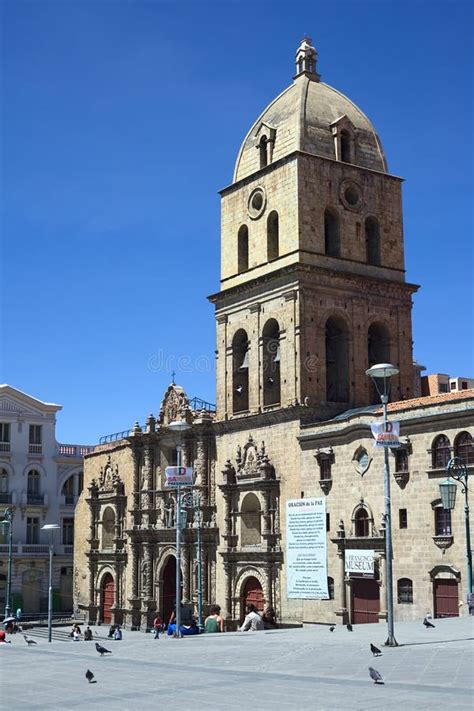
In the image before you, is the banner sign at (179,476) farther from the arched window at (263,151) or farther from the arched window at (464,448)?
the arched window at (263,151)

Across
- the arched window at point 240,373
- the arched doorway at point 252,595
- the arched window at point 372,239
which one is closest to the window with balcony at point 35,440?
the arched window at point 240,373

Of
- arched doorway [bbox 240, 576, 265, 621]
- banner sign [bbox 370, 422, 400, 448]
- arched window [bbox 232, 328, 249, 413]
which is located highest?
arched window [bbox 232, 328, 249, 413]

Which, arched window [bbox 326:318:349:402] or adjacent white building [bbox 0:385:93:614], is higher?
arched window [bbox 326:318:349:402]

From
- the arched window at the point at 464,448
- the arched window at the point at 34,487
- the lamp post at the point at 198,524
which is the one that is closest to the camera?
the arched window at the point at 464,448

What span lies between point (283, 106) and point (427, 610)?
28223mm

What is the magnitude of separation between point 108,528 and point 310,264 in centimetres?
2759

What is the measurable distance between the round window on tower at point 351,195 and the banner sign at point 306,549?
52.3 ft

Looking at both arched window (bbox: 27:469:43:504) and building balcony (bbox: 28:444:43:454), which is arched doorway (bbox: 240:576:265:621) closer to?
arched window (bbox: 27:469:43:504)

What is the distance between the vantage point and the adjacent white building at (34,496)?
76.5 meters

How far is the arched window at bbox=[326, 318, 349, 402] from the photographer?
1972 inches

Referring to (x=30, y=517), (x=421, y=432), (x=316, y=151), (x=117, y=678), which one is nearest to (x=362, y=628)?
A: (x=421, y=432)

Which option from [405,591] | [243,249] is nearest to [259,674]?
[405,591]

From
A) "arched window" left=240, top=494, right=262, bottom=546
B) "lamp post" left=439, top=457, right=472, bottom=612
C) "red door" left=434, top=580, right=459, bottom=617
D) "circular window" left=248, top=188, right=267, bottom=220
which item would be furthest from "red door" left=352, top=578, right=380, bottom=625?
"circular window" left=248, top=188, right=267, bottom=220

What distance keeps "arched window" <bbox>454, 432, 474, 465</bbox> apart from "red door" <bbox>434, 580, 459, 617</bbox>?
15.6 ft
